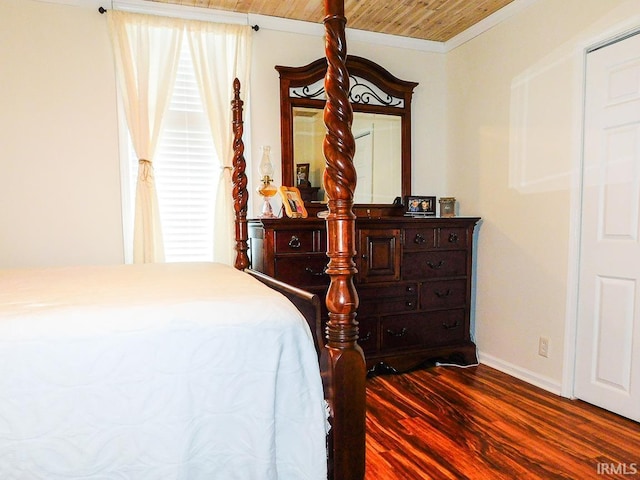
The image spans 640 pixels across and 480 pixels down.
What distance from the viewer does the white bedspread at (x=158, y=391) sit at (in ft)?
3.51

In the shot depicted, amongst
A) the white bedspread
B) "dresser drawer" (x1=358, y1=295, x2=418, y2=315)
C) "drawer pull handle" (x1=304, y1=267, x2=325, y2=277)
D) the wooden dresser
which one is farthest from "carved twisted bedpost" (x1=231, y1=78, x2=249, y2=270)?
the white bedspread

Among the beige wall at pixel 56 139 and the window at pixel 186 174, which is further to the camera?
the window at pixel 186 174

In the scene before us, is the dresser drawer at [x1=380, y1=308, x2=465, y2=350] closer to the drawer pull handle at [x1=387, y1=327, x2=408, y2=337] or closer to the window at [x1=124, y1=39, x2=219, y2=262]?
the drawer pull handle at [x1=387, y1=327, x2=408, y2=337]

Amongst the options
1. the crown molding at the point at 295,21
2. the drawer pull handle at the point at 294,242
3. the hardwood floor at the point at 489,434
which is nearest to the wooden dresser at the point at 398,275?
the drawer pull handle at the point at 294,242

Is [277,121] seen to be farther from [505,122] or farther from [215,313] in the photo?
[215,313]

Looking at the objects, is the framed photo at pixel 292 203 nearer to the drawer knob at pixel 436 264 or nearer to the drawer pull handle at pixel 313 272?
the drawer pull handle at pixel 313 272

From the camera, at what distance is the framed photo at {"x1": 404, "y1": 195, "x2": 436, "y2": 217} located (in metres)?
3.52

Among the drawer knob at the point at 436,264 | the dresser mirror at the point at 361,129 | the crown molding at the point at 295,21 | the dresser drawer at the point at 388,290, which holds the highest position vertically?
the crown molding at the point at 295,21

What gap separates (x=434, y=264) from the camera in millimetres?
3246

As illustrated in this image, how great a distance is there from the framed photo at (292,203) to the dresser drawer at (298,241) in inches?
7.6

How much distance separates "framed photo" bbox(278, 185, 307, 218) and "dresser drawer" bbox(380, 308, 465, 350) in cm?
98

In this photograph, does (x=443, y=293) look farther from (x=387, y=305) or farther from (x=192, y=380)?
(x=192, y=380)

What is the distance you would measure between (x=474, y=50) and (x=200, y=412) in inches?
134

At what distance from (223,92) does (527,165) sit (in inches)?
87.6
